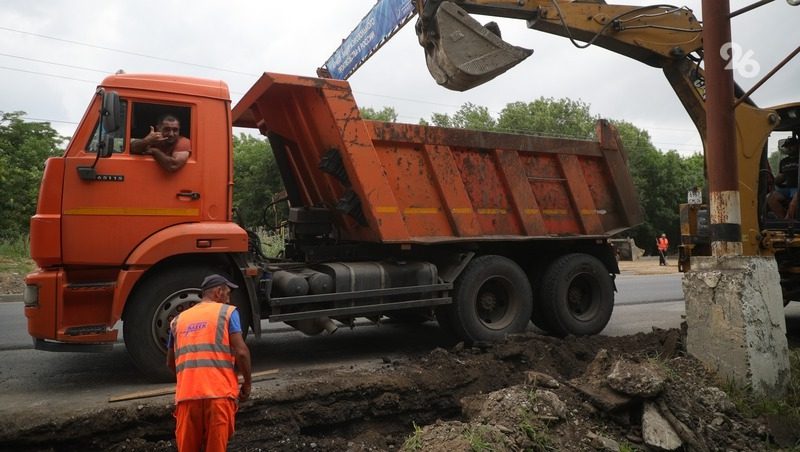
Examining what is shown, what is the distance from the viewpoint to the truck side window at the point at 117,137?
458 cm

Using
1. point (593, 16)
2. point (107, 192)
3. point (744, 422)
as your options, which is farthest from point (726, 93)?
point (107, 192)

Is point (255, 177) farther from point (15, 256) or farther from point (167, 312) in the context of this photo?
point (167, 312)

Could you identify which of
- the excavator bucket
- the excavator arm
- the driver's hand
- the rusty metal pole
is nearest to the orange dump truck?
the driver's hand

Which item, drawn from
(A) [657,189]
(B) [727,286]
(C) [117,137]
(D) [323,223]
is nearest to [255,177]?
(D) [323,223]

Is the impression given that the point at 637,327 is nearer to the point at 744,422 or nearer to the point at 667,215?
the point at 744,422

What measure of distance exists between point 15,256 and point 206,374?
1689 cm

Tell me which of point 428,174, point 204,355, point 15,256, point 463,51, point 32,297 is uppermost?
point 463,51

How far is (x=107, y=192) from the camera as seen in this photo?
15.0ft

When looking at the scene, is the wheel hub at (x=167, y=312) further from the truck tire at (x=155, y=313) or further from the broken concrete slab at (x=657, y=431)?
the broken concrete slab at (x=657, y=431)

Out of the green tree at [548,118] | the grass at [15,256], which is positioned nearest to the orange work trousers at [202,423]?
the grass at [15,256]

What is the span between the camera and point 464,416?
413 centimetres

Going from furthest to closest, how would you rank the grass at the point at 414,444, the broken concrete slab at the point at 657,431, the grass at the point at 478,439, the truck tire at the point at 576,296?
the truck tire at the point at 576,296
the broken concrete slab at the point at 657,431
the grass at the point at 414,444
the grass at the point at 478,439

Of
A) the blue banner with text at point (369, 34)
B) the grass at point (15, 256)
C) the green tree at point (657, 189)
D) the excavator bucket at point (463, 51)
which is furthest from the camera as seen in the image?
the green tree at point (657, 189)

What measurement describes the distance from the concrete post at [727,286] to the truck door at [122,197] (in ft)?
14.0
